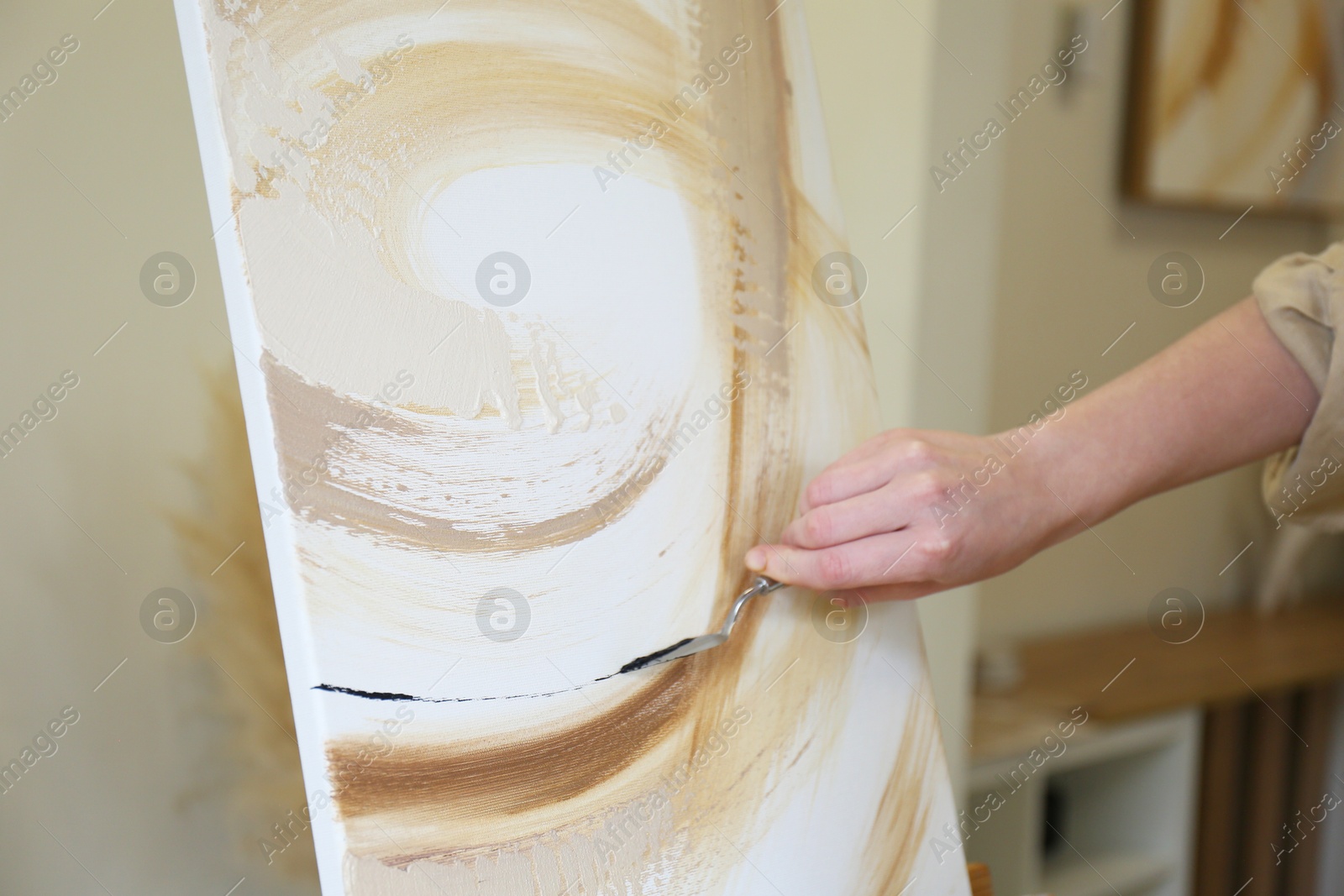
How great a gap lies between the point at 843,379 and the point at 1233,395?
0.32 metres

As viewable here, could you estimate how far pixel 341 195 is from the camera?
53 centimetres

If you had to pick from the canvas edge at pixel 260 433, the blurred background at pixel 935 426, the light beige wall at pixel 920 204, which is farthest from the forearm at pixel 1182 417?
the canvas edge at pixel 260 433

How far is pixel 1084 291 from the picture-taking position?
1.96m

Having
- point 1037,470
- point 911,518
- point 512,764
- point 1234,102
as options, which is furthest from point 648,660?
point 1234,102

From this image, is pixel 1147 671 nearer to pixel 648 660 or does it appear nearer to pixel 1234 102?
pixel 1234 102

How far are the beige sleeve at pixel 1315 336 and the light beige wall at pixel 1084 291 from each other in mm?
1082

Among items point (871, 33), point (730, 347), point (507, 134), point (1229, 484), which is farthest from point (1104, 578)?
point (507, 134)

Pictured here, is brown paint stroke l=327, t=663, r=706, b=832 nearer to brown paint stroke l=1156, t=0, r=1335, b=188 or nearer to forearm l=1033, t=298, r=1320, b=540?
forearm l=1033, t=298, r=1320, b=540

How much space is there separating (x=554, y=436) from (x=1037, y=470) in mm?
381

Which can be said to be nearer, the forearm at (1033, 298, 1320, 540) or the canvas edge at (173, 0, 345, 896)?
the canvas edge at (173, 0, 345, 896)

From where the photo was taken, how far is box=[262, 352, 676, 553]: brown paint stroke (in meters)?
0.50

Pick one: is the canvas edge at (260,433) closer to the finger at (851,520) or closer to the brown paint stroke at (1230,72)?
the finger at (851,520)

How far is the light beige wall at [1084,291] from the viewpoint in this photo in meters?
1.86

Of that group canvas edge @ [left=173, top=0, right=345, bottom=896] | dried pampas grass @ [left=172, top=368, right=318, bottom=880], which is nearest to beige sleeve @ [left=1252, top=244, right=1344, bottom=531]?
canvas edge @ [left=173, top=0, right=345, bottom=896]
